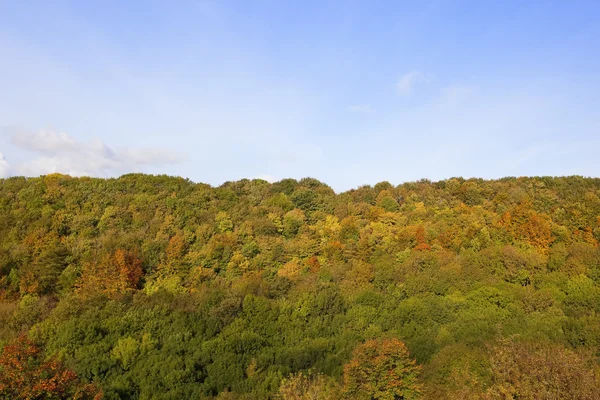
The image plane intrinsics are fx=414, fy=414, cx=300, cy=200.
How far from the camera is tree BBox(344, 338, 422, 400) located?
25.4 m

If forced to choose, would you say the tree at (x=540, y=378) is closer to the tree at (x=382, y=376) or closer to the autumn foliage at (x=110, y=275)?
the tree at (x=382, y=376)

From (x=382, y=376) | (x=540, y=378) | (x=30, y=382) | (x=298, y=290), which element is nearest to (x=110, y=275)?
(x=298, y=290)

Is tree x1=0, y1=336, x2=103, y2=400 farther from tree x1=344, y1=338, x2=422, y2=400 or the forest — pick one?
tree x1=344, y1=338, x2=422, y2=400

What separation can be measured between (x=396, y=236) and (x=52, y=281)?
4076cm

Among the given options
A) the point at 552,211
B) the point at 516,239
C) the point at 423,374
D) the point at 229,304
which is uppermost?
the point at 552,211

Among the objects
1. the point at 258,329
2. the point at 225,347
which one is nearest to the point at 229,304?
the point at 258,329

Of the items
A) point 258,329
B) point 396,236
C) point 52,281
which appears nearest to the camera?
point 258,329

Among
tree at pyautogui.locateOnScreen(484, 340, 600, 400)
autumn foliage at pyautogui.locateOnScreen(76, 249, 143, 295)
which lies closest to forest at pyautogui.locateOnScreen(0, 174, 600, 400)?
tree at pyautogui.locateOnScreen(484, 340, 600, 400)

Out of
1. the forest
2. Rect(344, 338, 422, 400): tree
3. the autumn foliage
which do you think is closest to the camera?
Rect(344, 338, 422, 400): tree

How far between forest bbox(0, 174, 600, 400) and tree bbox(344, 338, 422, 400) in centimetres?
12

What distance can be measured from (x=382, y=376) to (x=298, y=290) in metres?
20.2

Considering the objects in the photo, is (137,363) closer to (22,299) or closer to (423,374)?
(22,299)

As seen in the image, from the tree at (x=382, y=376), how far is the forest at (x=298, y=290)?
12 centimetres

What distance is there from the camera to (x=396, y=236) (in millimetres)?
54312
